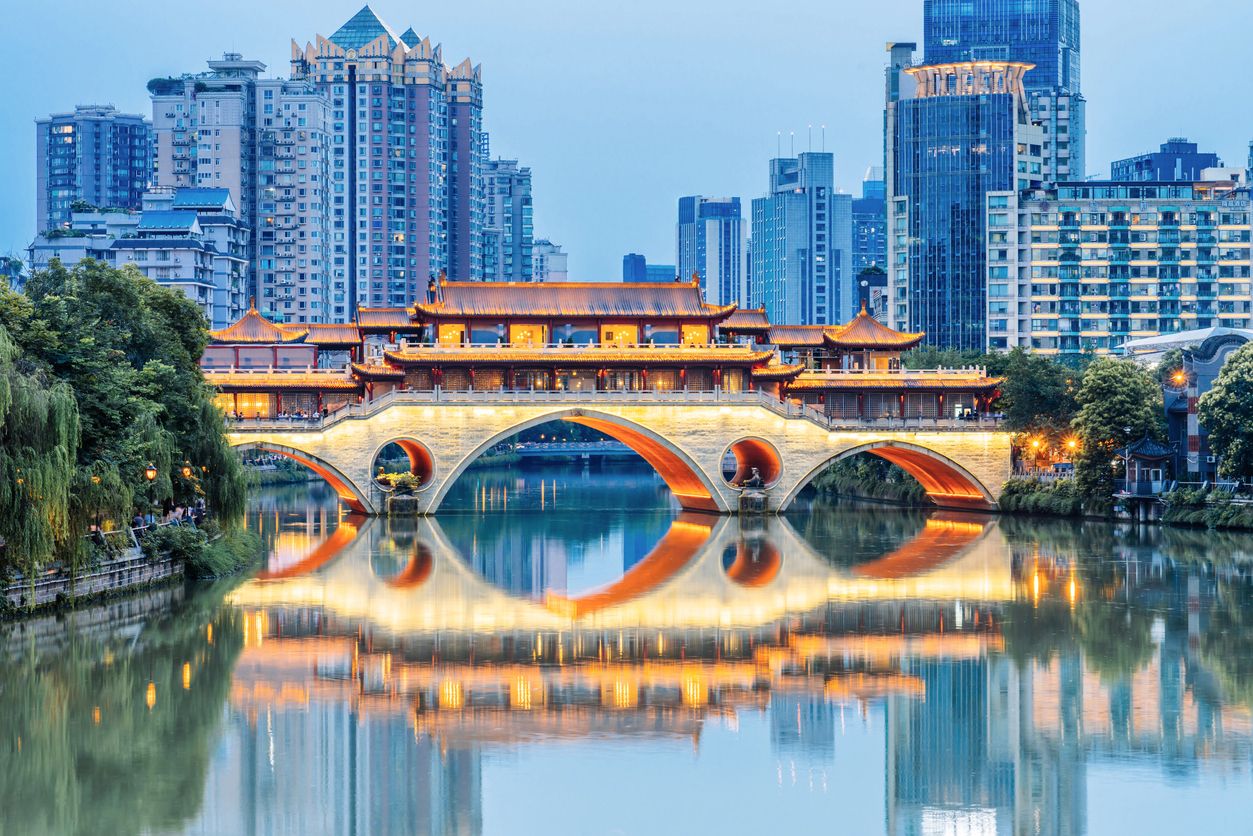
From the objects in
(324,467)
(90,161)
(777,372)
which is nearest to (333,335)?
(324,467)

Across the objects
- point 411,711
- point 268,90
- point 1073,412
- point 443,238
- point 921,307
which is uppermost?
point 268,90

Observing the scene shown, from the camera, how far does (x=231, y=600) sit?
34.1 metres

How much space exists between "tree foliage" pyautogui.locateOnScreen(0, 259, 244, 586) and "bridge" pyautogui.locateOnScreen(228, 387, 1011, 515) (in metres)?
16.0

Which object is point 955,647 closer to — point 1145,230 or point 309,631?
point 309,631

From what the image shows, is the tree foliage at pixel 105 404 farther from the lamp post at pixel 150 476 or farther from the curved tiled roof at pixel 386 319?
the curved tiled roof at pixel 386 319

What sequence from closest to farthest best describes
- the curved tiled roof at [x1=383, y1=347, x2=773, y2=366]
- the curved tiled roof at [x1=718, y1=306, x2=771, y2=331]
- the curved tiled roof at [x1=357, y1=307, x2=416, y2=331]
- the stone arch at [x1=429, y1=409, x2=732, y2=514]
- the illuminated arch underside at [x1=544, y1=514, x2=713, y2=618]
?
the illuminated arch underside at [x1=544, y1=514, x2=713, y2=618] < the curved tiled roof at [x1=383, y1=347, x2=773, y2=366] < the stone arch at [x1=429, y1=409, x2=732, y2=514] < the curved tiled roof at [x1=357, y1=307, x2=416, y2=331] < the curved tiled roof at [x1=718, y1=306, x2=771, y2=331]

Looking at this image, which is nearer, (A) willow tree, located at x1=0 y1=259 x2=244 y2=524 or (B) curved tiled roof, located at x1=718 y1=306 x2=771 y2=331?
(A) willow tree, located at x1=0 y1=259 x2=244 y2=524

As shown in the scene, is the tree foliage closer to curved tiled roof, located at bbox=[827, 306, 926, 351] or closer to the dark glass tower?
curved tiled roof, located at bbox=[827, 306, 926, 351]

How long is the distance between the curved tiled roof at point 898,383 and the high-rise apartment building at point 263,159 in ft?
249

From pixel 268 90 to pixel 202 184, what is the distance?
400 inches

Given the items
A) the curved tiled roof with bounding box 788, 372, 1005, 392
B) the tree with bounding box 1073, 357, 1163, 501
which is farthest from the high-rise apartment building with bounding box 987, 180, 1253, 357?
the tree with bounding box 1073, 357, 1163, 501

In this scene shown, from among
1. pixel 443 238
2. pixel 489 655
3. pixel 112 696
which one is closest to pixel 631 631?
pixel 489 655

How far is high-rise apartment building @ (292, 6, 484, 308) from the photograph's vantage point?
141000 mm

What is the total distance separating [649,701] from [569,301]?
128 ft
